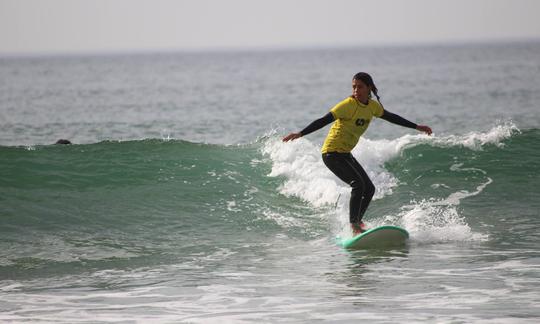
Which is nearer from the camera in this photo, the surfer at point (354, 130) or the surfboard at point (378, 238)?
the surfer at point (354, 130)

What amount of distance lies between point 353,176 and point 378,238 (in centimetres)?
82

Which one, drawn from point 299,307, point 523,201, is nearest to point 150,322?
point 299,307

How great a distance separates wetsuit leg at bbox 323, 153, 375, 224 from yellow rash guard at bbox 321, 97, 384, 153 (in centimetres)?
10

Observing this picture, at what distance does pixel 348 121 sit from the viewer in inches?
395

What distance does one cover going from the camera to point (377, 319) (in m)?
7.27

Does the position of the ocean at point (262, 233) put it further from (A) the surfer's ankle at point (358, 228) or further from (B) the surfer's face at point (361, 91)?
(B) the surfer's face at point (361, 91)

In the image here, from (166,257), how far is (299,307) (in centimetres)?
307

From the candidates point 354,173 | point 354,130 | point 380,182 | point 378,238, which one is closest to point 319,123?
point 354,130

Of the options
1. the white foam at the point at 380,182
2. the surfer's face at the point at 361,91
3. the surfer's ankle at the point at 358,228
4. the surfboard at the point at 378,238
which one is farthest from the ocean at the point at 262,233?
the surfer's face at the point at 361,91

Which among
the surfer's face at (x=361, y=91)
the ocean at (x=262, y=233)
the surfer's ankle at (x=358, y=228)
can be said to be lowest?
the ocean at (x=262, y=233)

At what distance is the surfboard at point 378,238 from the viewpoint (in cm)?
1023

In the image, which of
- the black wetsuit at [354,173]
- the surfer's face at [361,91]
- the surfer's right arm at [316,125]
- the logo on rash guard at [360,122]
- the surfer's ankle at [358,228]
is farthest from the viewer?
the surfer's ankle at [358,228]

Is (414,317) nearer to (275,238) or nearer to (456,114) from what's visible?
(275,238)

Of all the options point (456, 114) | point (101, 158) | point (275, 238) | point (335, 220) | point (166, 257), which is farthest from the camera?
point (456, 114)
